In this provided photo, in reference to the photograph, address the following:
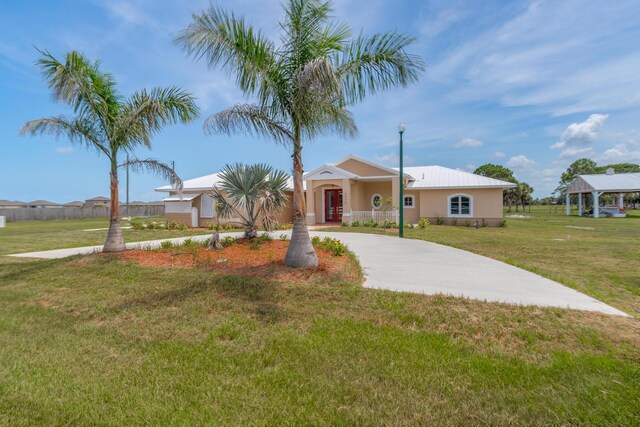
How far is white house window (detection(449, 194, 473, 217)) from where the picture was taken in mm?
22766

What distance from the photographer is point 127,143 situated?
9.91m

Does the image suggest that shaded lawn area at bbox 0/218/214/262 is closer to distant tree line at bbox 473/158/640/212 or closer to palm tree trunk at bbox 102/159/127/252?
palm tree trunk at bbox 102/159/127/252

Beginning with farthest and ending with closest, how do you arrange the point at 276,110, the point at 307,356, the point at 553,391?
the point at 276,110 < the point at 307,356 < the point at 553,391

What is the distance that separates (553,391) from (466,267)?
17.1 feet

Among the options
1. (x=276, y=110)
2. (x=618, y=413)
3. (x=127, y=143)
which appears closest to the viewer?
(x=618, y=413)

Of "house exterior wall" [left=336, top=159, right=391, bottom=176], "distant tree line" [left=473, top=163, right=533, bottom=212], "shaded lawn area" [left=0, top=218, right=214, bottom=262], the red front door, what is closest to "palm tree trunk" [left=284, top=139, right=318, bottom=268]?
"shaded lawn area" [left=0, top=218, right=214, bottom=262]

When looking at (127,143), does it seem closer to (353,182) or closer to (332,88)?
(332,88)

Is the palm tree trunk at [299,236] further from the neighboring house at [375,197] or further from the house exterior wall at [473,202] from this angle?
the house exterior wall at [473,202]

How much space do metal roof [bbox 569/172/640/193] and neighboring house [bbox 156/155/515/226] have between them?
1757 cm

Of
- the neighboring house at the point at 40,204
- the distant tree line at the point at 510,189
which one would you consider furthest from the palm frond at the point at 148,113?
the neighboring house at the point at 40,204

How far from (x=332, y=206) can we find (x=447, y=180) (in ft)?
28.6

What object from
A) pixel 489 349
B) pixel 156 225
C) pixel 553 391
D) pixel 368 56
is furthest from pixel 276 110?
pixel 156 225

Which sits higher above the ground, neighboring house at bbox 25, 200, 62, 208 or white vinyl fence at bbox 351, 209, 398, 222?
neighboring house at bbox 25, 200, 62, 208

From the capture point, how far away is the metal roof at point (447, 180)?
2188 centimetres
